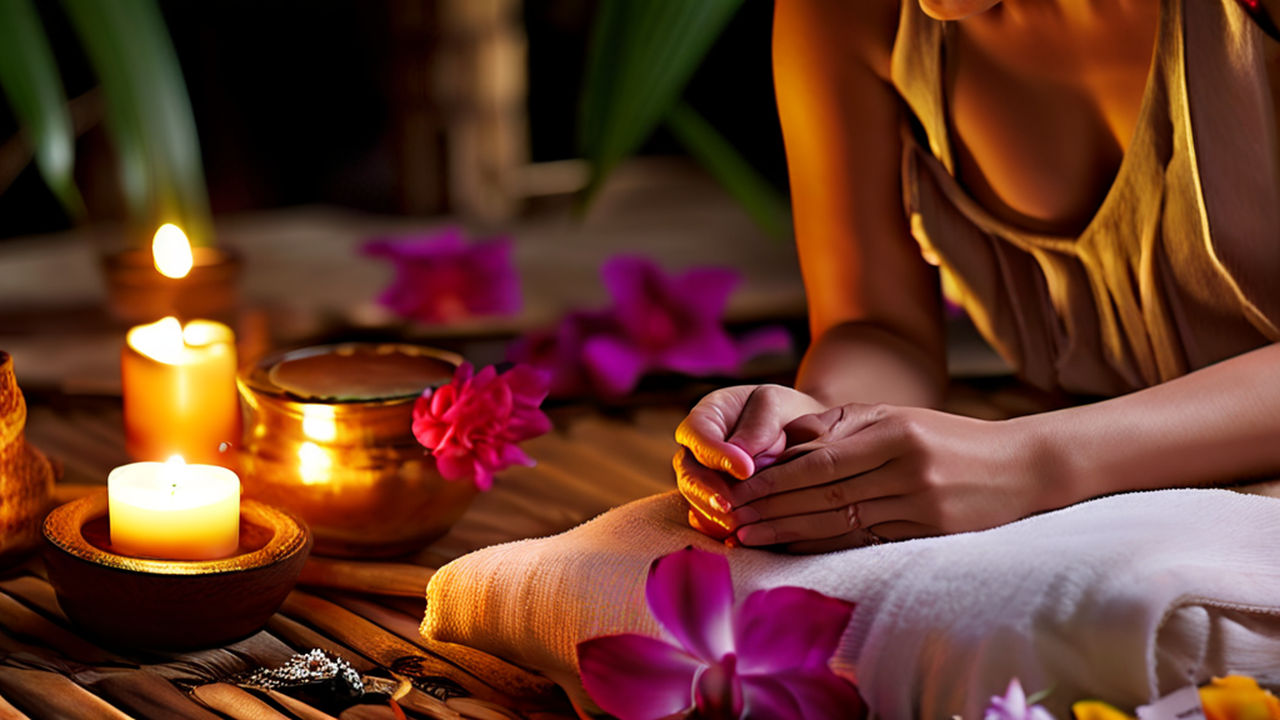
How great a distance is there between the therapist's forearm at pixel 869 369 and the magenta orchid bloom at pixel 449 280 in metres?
0.61

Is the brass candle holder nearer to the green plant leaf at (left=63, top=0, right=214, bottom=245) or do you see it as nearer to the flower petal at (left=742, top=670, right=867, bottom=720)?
the green plant leaf at (left=63, top=0, right=214, bottom=245)

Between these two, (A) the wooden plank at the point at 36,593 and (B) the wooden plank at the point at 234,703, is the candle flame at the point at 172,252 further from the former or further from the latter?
(B) the wooden plank at the point at 234,703

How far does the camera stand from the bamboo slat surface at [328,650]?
2.81 ft

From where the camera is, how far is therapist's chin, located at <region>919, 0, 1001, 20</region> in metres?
0.97

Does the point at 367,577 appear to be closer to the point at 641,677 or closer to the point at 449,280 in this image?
the point at 641,677

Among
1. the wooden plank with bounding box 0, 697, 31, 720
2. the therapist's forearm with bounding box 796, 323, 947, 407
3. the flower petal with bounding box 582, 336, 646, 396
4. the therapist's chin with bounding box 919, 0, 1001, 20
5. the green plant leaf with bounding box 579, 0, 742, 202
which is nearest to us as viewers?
the wooden plank with bounding box 0, 697, 31, 720

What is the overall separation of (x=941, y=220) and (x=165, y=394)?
0.64 m

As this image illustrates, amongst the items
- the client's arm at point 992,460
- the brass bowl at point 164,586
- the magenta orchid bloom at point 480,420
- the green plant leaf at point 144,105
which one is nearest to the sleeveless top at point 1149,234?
the client's arm at point 992,460

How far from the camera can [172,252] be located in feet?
3.84

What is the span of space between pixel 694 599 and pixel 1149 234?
1.70 feet

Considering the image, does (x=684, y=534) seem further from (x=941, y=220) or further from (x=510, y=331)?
(x=510, y=331)

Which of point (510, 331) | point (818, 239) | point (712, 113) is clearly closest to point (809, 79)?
point (818, 239)

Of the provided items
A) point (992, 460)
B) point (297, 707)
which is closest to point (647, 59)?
point (992, 460)

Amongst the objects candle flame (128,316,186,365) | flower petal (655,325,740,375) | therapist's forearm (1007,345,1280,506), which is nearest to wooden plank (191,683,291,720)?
candle flame (128,316,186,365)
